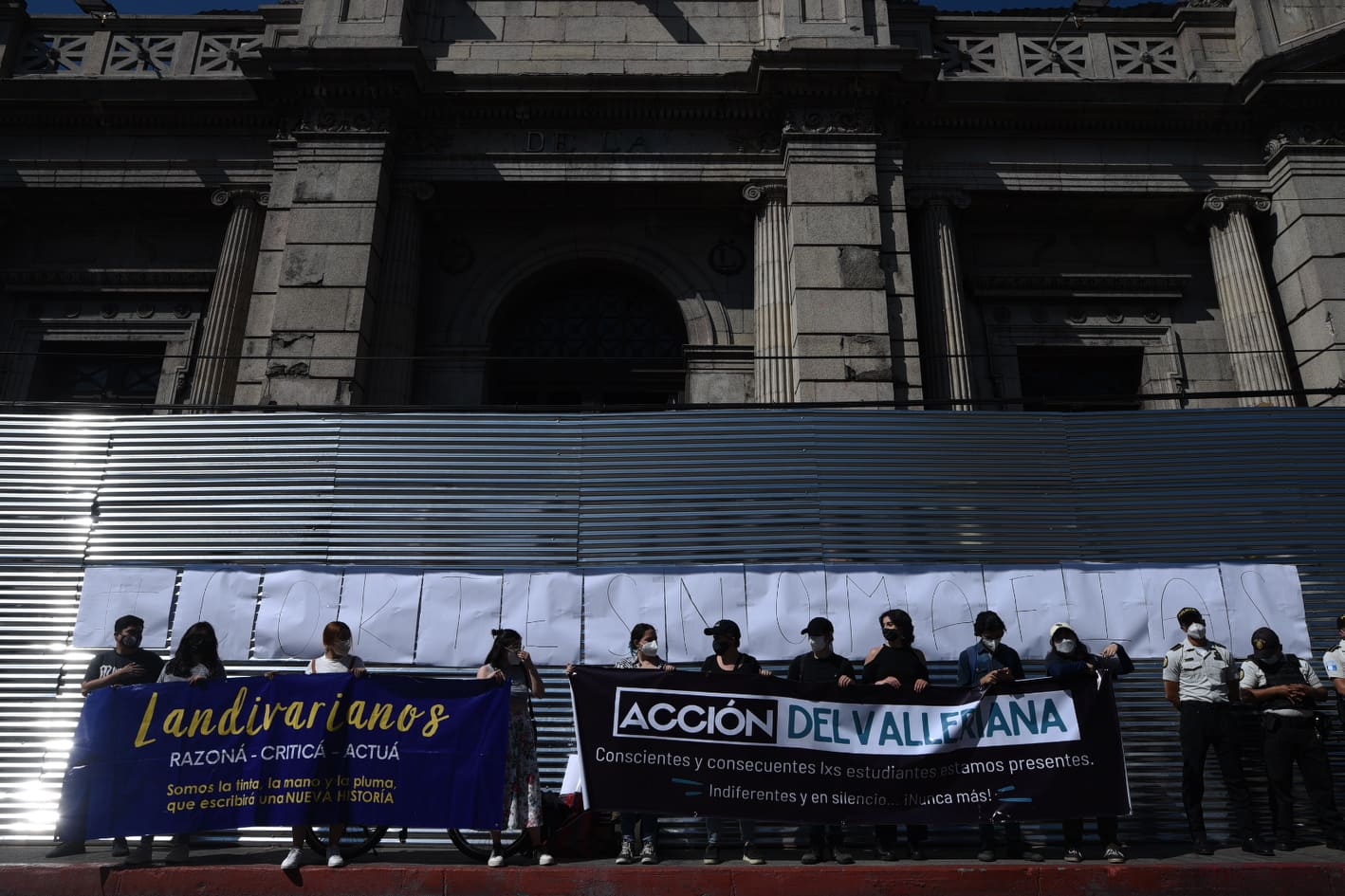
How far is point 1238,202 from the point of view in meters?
14.3

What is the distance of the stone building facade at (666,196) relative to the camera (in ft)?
44.4

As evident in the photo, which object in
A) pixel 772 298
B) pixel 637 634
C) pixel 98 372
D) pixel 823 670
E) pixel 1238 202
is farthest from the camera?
pixel 98 372

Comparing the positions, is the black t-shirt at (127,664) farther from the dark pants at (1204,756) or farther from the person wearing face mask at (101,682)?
the dark pants at (1204,756)

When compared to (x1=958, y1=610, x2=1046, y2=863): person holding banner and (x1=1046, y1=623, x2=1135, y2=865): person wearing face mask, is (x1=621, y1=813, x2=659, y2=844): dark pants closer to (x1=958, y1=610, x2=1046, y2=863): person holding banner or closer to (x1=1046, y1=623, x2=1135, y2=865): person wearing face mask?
(x1=958, y1=610, x2=1046, y2=863): person holding banner

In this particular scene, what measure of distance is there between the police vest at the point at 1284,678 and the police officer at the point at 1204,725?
0.23 metres

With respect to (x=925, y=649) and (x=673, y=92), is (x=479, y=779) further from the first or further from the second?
(x=673, y=92)

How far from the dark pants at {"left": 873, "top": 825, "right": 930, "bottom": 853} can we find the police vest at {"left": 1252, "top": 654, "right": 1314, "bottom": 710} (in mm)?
2971

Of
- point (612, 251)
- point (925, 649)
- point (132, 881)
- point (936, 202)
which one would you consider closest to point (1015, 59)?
point (936, 202)

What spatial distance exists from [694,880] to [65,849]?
487 centimetres

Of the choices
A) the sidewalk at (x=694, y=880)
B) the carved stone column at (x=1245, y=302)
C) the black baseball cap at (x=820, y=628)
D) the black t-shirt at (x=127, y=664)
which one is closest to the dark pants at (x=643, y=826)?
the sidewalk at (x=694, y=880)

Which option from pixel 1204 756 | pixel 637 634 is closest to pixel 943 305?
pixel 1204 756

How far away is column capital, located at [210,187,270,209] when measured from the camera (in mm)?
14508

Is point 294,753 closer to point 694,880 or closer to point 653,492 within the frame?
point 694,880

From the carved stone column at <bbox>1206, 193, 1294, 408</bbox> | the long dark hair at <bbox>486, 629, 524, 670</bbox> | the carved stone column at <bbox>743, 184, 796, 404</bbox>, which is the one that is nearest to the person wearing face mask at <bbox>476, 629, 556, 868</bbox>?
the long dark hair at <bbox>486, 629, 524, 670</bbox>
